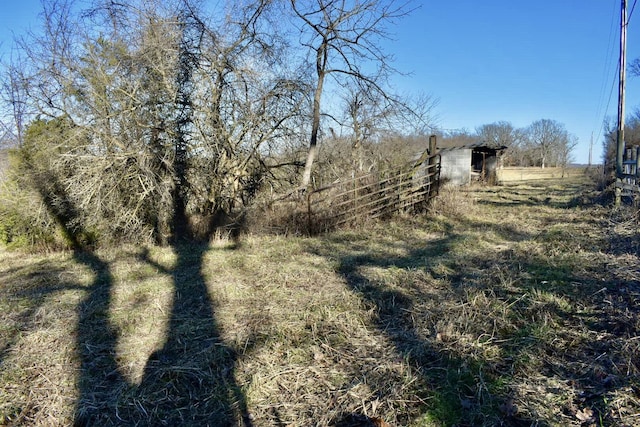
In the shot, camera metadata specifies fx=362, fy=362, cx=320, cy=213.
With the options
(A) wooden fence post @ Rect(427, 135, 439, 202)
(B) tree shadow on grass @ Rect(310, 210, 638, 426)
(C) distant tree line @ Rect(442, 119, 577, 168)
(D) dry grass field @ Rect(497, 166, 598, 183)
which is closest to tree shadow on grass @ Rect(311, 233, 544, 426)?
(B) tree shadow on grass @ Rect(310, 210, 638, 426)

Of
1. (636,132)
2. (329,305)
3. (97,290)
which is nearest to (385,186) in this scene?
(329,305)

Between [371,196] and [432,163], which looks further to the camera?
[432,163]

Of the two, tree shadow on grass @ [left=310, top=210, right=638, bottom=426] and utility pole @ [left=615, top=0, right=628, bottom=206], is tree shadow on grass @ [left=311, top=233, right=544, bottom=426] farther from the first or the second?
utility pole @ [left=615, top=0, right=628, bottom=206]

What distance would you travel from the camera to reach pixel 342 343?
134 inches

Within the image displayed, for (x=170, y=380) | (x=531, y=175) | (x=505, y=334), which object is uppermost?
(x=531, y=175)

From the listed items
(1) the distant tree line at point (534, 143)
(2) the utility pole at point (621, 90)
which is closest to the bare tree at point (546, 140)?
(1) the distant tree line at point (534, 143)

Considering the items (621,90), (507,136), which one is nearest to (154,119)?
(621,90)

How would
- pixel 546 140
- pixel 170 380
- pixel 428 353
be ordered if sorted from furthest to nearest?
1. pixel 546 140
2. pixel 428 353
3. pixel 170 380

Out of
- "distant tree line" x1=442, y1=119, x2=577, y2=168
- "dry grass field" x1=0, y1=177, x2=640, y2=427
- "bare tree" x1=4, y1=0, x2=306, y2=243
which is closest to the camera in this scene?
"dry grass field" x1=0, y1=177, x2=640, y2=427

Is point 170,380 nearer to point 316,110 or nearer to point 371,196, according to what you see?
point 371,196

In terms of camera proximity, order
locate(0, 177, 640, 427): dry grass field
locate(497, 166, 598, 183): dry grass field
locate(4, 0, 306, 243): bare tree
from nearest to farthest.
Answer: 1. locate(0, 177, 640, 427): dry grass field
2. locate(4, 0, 306, 243): bare tree
3. locate(497, 166, 598, 183): dry grass field

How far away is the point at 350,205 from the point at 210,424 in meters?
7.48

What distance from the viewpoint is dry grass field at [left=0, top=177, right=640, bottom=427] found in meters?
2.56

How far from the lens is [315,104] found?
11.0m
